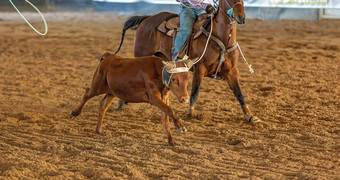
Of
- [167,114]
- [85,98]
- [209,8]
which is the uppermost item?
[209,8]

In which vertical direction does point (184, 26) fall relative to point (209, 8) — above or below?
below

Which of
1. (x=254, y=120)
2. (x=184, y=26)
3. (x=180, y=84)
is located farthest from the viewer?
(x=184, y=26)

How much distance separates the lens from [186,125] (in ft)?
21.1

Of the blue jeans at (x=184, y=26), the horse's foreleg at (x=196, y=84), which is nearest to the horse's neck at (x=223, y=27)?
the blue jeans at (x=184, y=26)

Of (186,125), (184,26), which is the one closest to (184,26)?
(184,26)

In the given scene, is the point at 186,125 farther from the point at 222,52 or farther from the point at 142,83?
the point at 142,83

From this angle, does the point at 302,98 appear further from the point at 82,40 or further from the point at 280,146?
the point at 82,40

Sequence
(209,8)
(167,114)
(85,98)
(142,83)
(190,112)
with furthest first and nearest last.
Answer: (190,112) → (209,8) → (85,98) → (142,83) → (167,114)

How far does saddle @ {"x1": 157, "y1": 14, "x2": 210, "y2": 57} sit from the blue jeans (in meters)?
0.07

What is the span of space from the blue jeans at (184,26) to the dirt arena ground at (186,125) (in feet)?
3.50

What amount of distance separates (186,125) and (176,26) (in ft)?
5.10

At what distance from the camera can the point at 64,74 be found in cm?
Result: 1003

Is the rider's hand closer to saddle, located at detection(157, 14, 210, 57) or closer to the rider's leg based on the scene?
saddle, located at detection(157, 14, 210, 57)

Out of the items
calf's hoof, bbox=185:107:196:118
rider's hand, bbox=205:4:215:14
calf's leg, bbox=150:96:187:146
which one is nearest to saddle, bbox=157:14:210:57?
rider's hand, bbox=205:4:215:14
